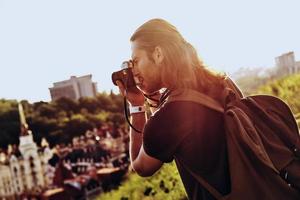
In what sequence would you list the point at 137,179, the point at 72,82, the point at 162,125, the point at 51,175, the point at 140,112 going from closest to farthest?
the point at 162,125 → the point at 140,112 → the point at 137,179 → the point at 51,175 → the point at 72,82

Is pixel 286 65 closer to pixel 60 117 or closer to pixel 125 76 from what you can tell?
pixel 60 117

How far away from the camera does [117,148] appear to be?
21.7 feet

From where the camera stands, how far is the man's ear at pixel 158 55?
1.31m

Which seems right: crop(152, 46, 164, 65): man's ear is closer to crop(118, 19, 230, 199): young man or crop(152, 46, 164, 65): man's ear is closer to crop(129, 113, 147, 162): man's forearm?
crop(118, 19, 230, 199): young man

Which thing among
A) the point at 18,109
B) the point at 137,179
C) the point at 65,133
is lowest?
the point at 137,179

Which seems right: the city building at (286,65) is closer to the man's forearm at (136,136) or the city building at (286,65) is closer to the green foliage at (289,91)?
the green foliage at (289,91)

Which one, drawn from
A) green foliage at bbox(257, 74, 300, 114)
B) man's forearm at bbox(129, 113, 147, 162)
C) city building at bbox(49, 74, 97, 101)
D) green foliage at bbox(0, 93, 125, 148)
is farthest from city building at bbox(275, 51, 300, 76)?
man's forearm at bbox(129, 113, 147, 162)

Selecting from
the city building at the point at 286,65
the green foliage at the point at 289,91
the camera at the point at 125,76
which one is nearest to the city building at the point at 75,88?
the green foliage at the point at 289,91

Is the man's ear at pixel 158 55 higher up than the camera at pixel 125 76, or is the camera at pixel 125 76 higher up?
the man's ear at pixel 158 55

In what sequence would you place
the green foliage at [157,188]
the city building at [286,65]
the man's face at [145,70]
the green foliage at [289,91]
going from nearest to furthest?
the man's face at [145,70] < the green foliage at [157,188] < the green foliage at [289,91] < the city building at [286,65]

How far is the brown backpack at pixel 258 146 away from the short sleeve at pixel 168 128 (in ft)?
0.14

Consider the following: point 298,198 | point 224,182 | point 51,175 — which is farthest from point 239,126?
point 51,175

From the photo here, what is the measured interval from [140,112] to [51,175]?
4.40 metres

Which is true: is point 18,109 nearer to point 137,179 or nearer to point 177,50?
point 137,179
